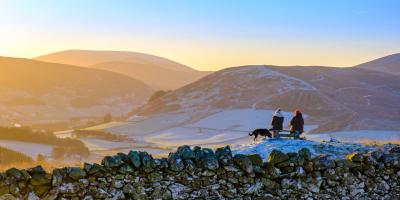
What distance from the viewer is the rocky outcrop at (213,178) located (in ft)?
32.1

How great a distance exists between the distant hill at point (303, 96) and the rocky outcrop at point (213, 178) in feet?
226

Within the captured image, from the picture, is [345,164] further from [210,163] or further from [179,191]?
[179,191]

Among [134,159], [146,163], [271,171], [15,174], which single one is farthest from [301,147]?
[15,174]

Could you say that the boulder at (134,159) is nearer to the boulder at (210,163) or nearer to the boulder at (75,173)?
the boulder at (75,173)

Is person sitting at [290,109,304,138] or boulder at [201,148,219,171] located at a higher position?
person sitting at [290,109,304,138]

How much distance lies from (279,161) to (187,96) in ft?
347

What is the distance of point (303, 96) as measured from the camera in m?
104

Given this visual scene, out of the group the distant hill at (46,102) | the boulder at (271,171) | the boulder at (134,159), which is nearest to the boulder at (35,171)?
the boulder at (134,159)

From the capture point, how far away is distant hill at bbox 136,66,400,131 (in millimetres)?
90688

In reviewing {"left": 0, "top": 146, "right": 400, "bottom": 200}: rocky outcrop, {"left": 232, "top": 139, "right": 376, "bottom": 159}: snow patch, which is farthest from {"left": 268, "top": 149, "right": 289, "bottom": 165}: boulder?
{"left": 232, "top": 139, "right": 376, "bottom": 159}: snow patch

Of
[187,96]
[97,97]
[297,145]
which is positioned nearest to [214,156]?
[297,145]

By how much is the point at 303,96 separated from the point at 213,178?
95.3 meters

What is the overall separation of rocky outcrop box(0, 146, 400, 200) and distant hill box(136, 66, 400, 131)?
68.8 meters

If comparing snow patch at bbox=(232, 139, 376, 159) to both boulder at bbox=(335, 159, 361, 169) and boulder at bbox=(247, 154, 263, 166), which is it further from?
boulder at bbox=(247, 154, 263, 166)
